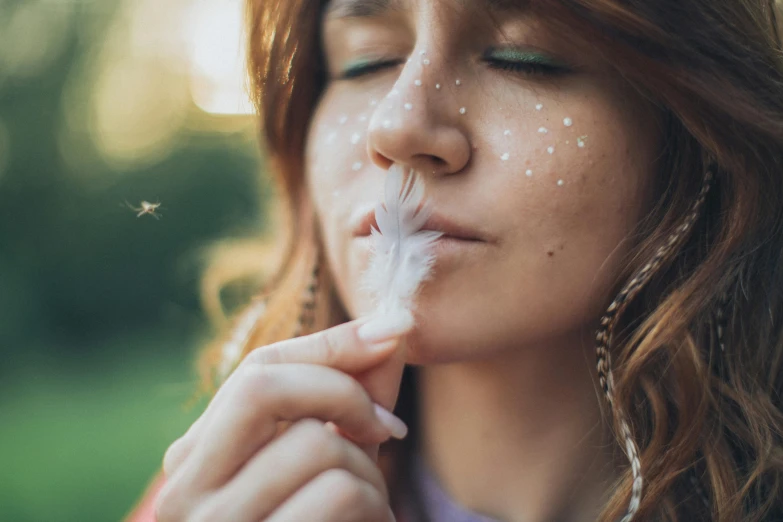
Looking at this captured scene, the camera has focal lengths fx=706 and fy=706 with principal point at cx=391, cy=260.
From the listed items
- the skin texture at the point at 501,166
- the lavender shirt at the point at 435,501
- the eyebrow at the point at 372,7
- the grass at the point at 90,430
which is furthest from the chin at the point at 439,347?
the grass at the point at 90,430

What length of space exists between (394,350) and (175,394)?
12.8 feet

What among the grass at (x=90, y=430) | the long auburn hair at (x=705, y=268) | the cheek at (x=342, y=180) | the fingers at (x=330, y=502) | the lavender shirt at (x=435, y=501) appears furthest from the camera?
the grass at (x=90, y=430)

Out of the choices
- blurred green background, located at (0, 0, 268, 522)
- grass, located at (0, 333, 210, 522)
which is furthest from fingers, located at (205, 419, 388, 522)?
blurred green background, located at (0, 0, 268, 522)

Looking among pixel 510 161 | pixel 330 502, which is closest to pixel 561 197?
pixel 510 161

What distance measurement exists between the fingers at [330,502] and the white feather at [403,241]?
0.28m

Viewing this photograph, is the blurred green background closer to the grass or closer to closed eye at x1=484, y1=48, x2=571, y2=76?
the grass

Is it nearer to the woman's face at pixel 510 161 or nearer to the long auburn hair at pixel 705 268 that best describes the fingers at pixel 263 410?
the woman's face at pixel 510 161

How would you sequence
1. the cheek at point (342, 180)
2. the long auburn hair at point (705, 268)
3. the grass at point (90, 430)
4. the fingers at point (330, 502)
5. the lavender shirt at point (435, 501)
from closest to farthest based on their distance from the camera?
1. the fingers at point (330, 502)
2. the long auburn hair at point (705, 268)
3. the cheek at point (342, 180)
4. the lavender shirt at point (435, 501)
5. the grass at point (90, 430)

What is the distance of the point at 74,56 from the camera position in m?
4.53

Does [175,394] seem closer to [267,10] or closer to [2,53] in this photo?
[2,53]

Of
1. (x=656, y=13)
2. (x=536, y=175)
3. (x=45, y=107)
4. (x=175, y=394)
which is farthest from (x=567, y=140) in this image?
(x=45, y=107)

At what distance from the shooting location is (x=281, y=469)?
951 millimetres

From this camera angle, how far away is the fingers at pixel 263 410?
95 cm

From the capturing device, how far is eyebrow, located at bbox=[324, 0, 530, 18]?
1.12 meters
